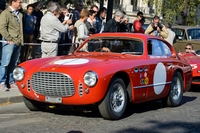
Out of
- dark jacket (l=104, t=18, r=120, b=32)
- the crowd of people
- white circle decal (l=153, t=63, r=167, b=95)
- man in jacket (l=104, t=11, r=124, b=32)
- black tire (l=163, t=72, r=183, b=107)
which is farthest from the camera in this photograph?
dark jacket (l=104, t=18, r=120, b=32)

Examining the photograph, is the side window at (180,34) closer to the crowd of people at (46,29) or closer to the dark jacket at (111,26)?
the crowd of people at (46,29)

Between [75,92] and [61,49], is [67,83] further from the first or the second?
[61,49]

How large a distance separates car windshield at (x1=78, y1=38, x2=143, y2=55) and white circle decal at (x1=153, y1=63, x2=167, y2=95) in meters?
0.45

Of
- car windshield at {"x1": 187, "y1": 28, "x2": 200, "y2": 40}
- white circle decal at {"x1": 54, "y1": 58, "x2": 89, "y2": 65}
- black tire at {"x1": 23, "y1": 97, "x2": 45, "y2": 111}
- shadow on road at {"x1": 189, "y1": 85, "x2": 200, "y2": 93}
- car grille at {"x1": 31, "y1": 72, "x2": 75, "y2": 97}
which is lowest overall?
shadow on road at {"x1": 189, "y1": 85, "x2": 200, "y2": 93}

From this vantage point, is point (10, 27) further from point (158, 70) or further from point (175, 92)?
point (175, 92)

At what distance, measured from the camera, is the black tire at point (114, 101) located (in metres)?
7.69

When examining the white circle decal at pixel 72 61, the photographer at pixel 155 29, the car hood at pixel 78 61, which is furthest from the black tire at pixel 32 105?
the photographer at pixel 155 29

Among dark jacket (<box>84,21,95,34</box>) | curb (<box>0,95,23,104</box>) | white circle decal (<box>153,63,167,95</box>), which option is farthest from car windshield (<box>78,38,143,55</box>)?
dark jacket (<box>84,21,95,34</box>)

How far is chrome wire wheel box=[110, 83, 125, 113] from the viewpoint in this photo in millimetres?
7864

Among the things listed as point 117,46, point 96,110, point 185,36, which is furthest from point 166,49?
point 185,36

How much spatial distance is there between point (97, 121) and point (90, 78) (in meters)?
0.79

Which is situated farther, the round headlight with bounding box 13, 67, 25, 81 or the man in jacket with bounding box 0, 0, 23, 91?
the man in jacket with bounding box 0, 0, 23, 91

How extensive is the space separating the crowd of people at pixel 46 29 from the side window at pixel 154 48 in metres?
2.18

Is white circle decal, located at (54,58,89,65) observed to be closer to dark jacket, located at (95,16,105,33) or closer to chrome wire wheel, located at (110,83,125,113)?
chrome wire wheel, located at (110,83,125,113)
